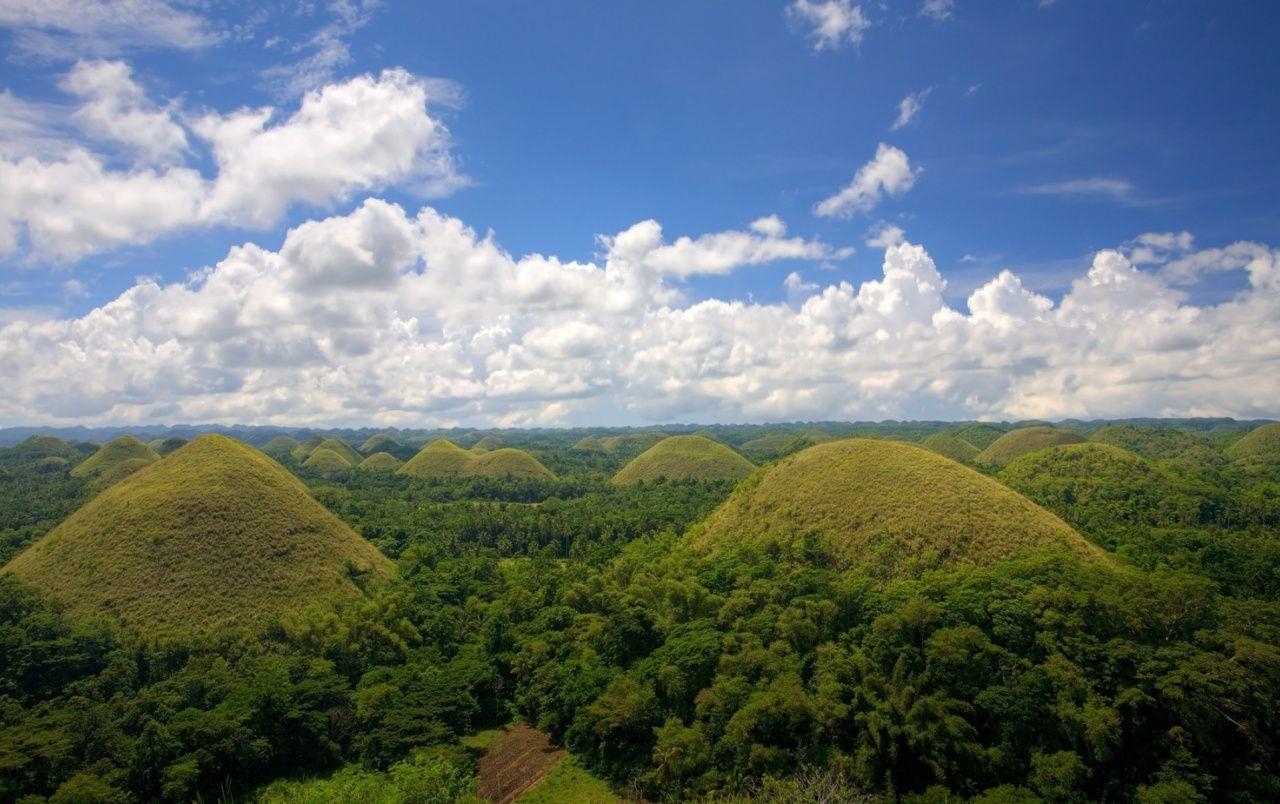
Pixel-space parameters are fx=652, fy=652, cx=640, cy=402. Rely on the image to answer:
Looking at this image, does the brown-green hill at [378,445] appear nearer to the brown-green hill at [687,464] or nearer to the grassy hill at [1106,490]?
the brown-green hill at [687,464]

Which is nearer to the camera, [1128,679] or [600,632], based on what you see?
[1128,679]

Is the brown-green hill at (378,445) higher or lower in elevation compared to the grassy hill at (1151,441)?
lower

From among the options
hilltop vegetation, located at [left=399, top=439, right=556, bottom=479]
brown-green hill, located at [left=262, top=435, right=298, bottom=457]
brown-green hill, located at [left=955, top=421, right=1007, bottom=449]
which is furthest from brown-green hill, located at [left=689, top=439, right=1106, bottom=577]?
brown-green hill, located at [left=262, top=435, right=298, bottom=457]

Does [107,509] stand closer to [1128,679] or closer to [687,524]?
[687,524]

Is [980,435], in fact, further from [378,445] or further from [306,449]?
[306,449]

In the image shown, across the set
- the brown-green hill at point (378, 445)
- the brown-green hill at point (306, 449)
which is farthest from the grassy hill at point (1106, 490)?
the brown-green hill at point (378, 445)

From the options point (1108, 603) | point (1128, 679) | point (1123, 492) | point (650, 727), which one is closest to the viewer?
point (1128, 679)

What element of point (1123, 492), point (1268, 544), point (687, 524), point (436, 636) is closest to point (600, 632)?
point (436, 636)
